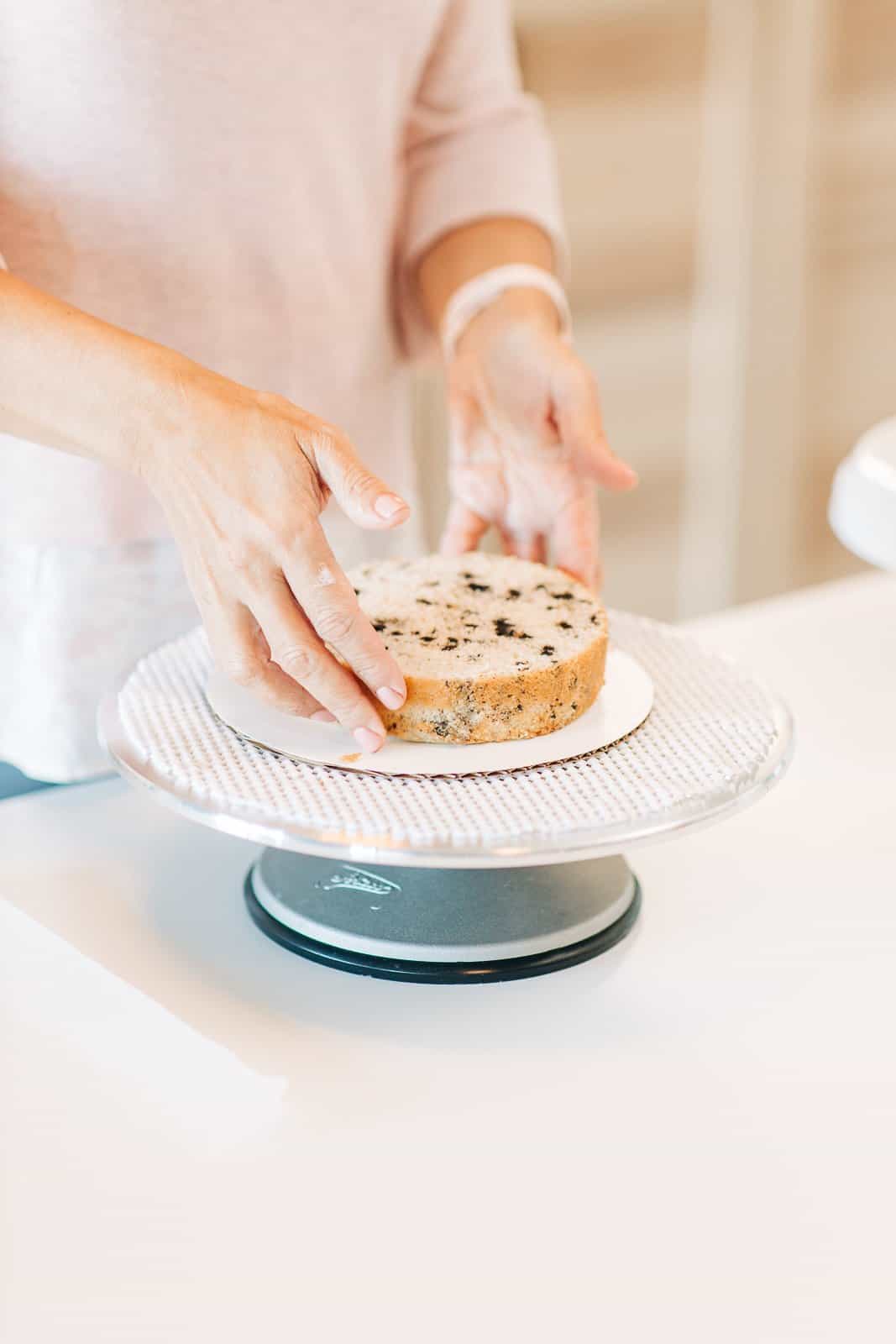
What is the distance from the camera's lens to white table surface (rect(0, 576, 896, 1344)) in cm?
53

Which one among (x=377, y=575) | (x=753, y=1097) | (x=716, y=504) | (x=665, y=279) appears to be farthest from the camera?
(x=716, y=504)

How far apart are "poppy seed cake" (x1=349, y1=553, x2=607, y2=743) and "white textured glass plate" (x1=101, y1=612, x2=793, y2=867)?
0.04m

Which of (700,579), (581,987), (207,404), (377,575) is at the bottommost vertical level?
(700,579)

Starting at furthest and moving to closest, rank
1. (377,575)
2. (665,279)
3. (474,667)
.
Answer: (665,279)
(377,575)
(474,667)

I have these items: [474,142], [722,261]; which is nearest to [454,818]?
[474,142]

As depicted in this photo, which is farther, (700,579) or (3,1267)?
Result: (700,579)

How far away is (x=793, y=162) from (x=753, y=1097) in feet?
8.42

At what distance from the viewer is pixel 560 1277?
0.54 m

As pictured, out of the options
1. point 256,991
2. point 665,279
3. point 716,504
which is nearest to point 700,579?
point 716,504

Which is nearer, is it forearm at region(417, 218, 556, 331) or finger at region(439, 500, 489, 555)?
finger at region(439, 500, 489, 555)

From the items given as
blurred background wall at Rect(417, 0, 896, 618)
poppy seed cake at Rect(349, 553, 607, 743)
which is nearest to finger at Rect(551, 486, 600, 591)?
poppy seed cake at Rect(349, 553, 607, 743)

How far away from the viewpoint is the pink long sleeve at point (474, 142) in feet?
3.86

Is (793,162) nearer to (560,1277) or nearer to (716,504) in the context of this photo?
(716,504)

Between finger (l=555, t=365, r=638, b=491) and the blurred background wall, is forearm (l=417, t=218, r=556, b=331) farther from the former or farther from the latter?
the blurred background wall
